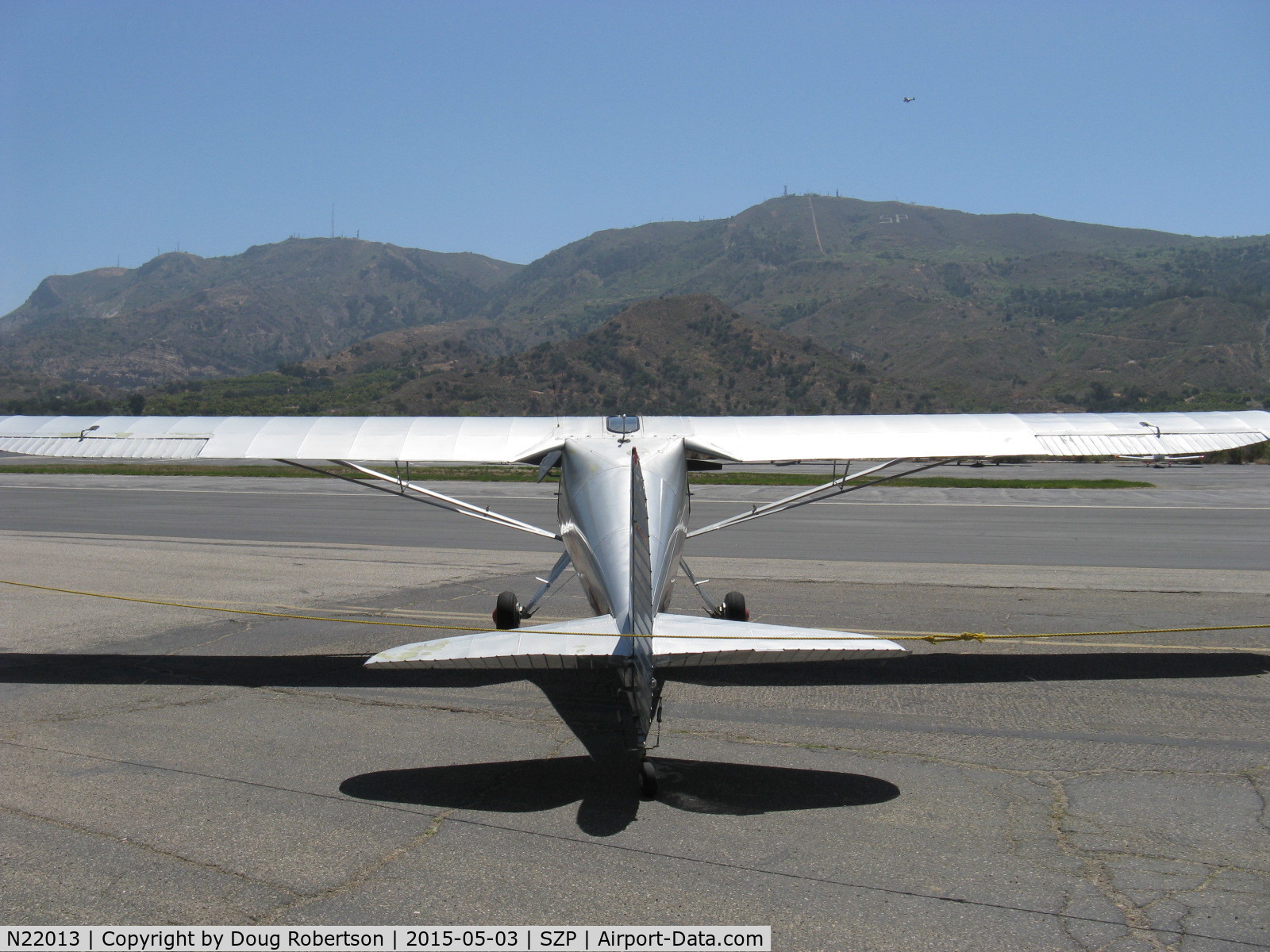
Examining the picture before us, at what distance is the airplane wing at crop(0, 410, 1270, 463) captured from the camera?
10.3m

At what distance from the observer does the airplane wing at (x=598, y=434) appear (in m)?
10.3

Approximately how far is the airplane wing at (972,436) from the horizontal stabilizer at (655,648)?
13.9ft

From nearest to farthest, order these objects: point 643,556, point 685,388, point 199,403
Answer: point 643,556
point 199,403
point 685,388

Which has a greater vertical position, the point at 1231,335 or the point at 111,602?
the point at 1231,335

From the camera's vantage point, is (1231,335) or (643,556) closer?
(643,556)

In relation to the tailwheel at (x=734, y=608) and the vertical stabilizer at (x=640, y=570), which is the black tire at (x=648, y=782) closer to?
the vertical stabilizer at (x=640, y=570)

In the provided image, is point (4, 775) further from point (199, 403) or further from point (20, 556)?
point (199, 403)

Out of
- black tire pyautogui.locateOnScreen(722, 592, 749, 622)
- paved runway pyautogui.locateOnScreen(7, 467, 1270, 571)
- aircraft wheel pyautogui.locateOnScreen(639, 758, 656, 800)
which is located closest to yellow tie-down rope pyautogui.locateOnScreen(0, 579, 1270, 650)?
aircraft wheel pyautogui.locateOnScreen(639, 758, 656, 800)

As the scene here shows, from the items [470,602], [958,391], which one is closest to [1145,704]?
[470,602]

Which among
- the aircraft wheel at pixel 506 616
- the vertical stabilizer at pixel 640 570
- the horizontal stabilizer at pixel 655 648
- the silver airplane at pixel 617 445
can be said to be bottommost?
the aircraft wheel at pixel 506 616

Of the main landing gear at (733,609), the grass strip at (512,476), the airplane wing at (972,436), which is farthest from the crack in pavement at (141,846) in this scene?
the grass strip at (512,476)

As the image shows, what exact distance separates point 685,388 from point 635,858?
5587 inches

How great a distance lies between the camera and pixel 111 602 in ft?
42.0

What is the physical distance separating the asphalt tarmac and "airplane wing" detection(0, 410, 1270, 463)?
2.12m
